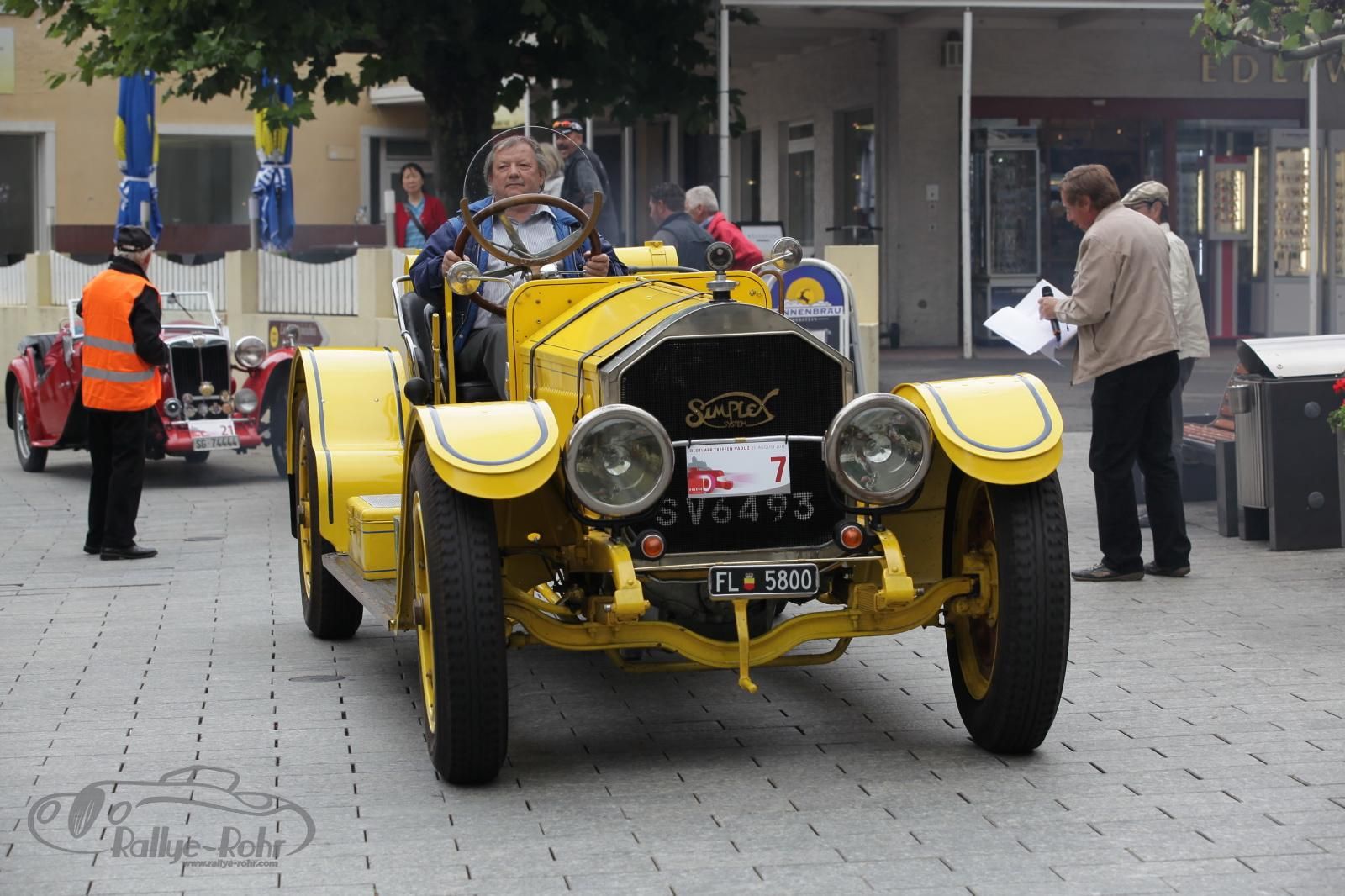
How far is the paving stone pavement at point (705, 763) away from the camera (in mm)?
4609

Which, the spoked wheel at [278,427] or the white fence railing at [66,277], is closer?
the spoked wheel at [278,427]

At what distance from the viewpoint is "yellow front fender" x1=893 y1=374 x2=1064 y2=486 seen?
5.43 meters

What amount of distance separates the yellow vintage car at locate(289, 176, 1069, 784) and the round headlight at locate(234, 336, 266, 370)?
8031 mm

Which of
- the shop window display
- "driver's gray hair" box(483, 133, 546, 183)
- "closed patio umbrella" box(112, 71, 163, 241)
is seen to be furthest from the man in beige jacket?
the shop window display

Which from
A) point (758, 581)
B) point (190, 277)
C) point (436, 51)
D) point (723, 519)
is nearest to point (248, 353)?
point (436, 51)

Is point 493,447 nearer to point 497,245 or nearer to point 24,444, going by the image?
point 497,245

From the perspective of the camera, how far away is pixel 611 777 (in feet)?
18.1

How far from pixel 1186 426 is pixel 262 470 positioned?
6729 mm

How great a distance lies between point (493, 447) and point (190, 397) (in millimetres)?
8772

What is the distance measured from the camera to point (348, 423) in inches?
306

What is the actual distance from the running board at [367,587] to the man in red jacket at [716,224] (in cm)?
622

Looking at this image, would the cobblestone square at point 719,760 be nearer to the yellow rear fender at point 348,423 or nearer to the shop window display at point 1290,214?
the yellow rear fender at point 348,423

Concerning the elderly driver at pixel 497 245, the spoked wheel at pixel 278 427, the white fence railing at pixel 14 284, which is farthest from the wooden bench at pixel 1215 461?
the white fence railing at pixel 14 284

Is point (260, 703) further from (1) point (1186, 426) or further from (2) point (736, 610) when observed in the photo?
(1) point (1186, 426)
